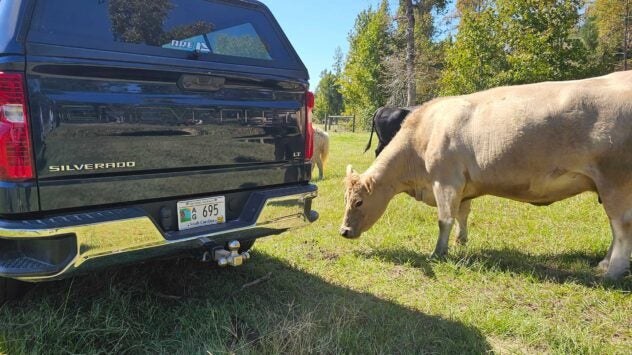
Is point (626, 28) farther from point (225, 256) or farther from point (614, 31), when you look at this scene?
point (225, 256)

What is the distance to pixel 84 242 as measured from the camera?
2256 millimetres

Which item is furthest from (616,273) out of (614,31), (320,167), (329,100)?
(329,100)

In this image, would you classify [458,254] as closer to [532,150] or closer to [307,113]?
[532,150]

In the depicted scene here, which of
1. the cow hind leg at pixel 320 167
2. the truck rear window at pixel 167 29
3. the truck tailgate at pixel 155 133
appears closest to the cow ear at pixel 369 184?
the truck tailgate at pixel 155 133

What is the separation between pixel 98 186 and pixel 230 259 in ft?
3.11

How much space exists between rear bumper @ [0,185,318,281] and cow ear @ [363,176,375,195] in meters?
2.40

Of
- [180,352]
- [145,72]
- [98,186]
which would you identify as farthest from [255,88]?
[180,352]

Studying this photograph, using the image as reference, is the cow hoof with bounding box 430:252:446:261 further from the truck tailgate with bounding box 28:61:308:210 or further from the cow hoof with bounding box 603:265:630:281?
the truck tailgate with bounding box 28:61:308:210

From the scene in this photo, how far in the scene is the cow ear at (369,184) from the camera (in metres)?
4.91

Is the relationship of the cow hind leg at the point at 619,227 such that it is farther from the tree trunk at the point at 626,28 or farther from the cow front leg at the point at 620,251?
the tree trunk at the point at 626,28

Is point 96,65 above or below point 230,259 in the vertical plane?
above

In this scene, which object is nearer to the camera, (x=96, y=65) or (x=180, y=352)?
(x=96, y=65)

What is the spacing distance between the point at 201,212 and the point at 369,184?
252 cm

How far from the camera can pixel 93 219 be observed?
2.29m
